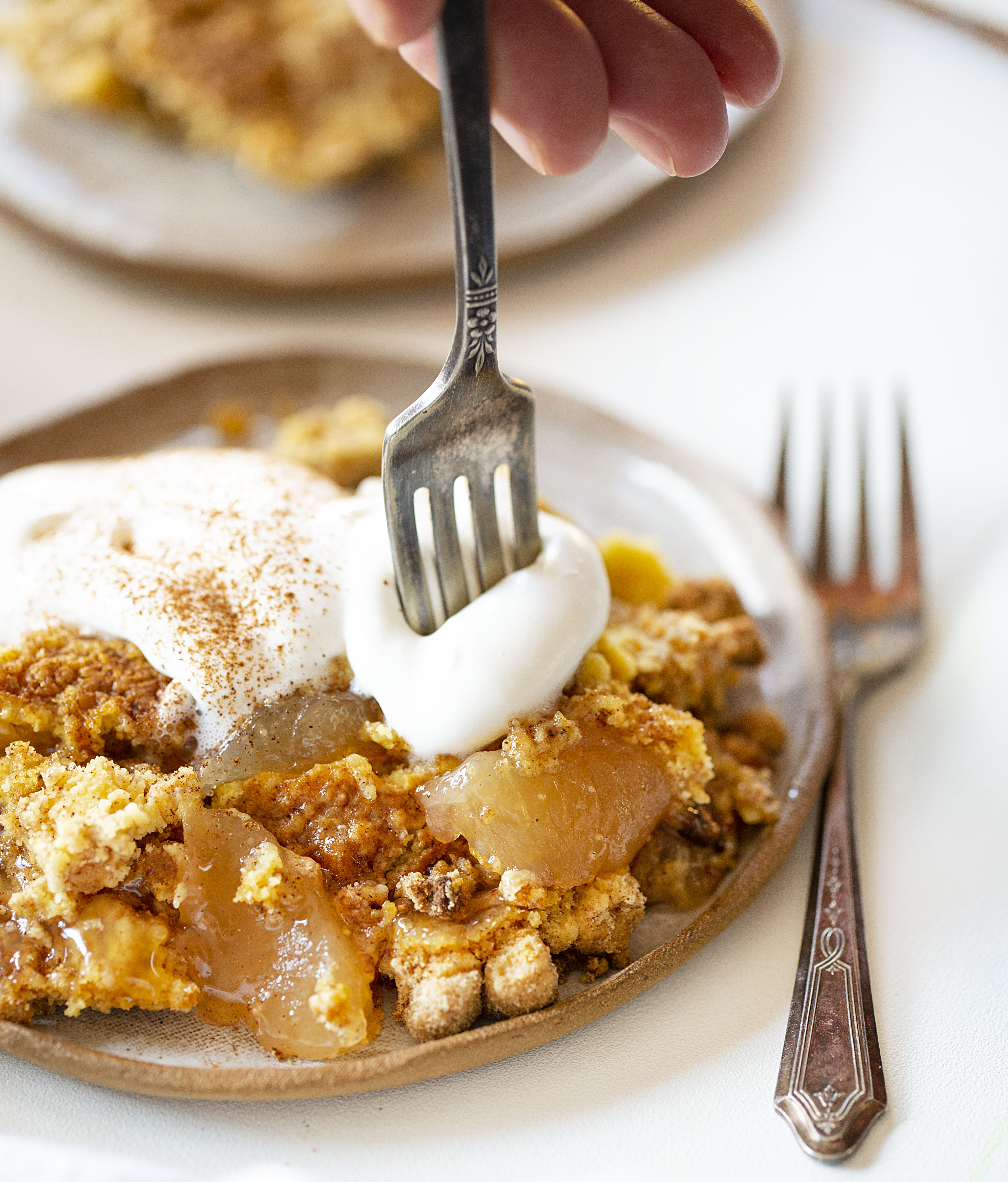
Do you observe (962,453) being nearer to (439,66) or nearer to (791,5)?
(439,66)

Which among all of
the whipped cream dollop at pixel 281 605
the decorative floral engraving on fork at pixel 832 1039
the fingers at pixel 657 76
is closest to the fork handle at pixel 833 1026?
the decorative floral engraving on fork at pixel 832 1039

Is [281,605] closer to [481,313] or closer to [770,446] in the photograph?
[481,313]

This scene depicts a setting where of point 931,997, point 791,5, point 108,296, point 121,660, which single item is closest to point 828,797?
point 931,997

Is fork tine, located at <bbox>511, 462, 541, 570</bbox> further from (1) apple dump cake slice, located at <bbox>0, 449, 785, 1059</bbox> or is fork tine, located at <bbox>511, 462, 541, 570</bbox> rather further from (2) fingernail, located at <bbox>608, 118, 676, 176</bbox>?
(2) fingernail, located at <bbox>608, 118, 676, 176</bbox>

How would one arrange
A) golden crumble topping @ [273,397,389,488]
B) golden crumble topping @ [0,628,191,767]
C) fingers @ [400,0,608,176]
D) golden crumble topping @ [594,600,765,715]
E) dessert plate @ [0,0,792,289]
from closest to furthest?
fingers @ [400,0,608,176], golden crumble topping @ [0,628,191,767], golden crumble topping @ [594,600,765,715], golden crumble topping @ [273,397,389,488], dessert plate @ [0,0,792,289]

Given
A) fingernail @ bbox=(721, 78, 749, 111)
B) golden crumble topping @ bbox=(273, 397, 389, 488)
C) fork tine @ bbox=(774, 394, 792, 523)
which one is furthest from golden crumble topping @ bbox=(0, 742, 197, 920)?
fork tine @ bbox=(774, 394, 792, 523)

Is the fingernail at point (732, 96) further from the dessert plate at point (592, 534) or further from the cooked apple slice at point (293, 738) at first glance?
the cooked apple slice at point (293, 738)

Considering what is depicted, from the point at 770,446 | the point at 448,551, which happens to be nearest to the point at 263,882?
the point at 448,551
